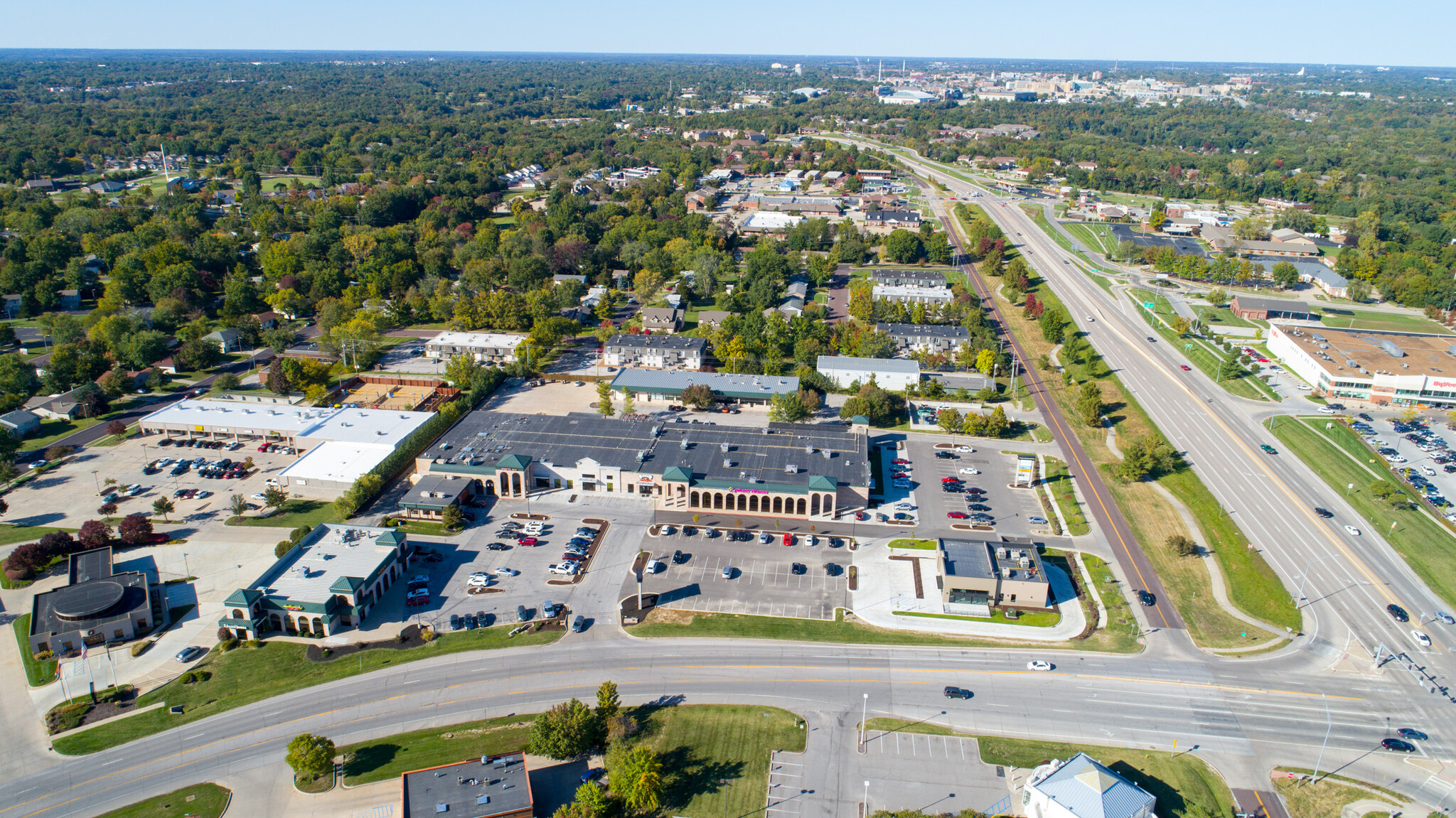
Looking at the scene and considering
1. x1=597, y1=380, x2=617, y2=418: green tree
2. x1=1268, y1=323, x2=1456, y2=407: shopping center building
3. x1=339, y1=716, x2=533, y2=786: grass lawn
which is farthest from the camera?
x1=1268, y1=323, x2=1456, y2=407: shopping center building

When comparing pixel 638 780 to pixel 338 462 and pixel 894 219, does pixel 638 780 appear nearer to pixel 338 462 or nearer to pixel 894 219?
pixel 338 462

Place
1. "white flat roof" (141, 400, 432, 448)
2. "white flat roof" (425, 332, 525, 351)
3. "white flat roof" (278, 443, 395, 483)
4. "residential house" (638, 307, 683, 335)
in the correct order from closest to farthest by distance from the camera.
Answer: "white flat roof" (278, 443, 395, 483) < "white flat roof" (141, 400, 432, 448) < "white flat roof" (425, 332, 525, 351) < "residential house" (638, 307, 683, 335)

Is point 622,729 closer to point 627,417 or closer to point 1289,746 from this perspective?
point 1289,746

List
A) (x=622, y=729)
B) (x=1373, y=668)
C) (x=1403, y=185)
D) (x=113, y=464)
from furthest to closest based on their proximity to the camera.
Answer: (x=1403, y=185)
(x=113, y=464)
(x=1373, y=668)
(x=622, y=729)

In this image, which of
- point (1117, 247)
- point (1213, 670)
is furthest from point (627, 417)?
point (1117, 247)

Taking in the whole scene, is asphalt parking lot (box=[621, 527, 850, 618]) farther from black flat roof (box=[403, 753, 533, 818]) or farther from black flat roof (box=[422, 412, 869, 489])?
black flat roof (box=[403, 753, 533, 818])

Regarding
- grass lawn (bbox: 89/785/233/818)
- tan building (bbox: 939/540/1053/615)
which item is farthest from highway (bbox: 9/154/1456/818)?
tan building (bbox: 939/540/1053/615)
